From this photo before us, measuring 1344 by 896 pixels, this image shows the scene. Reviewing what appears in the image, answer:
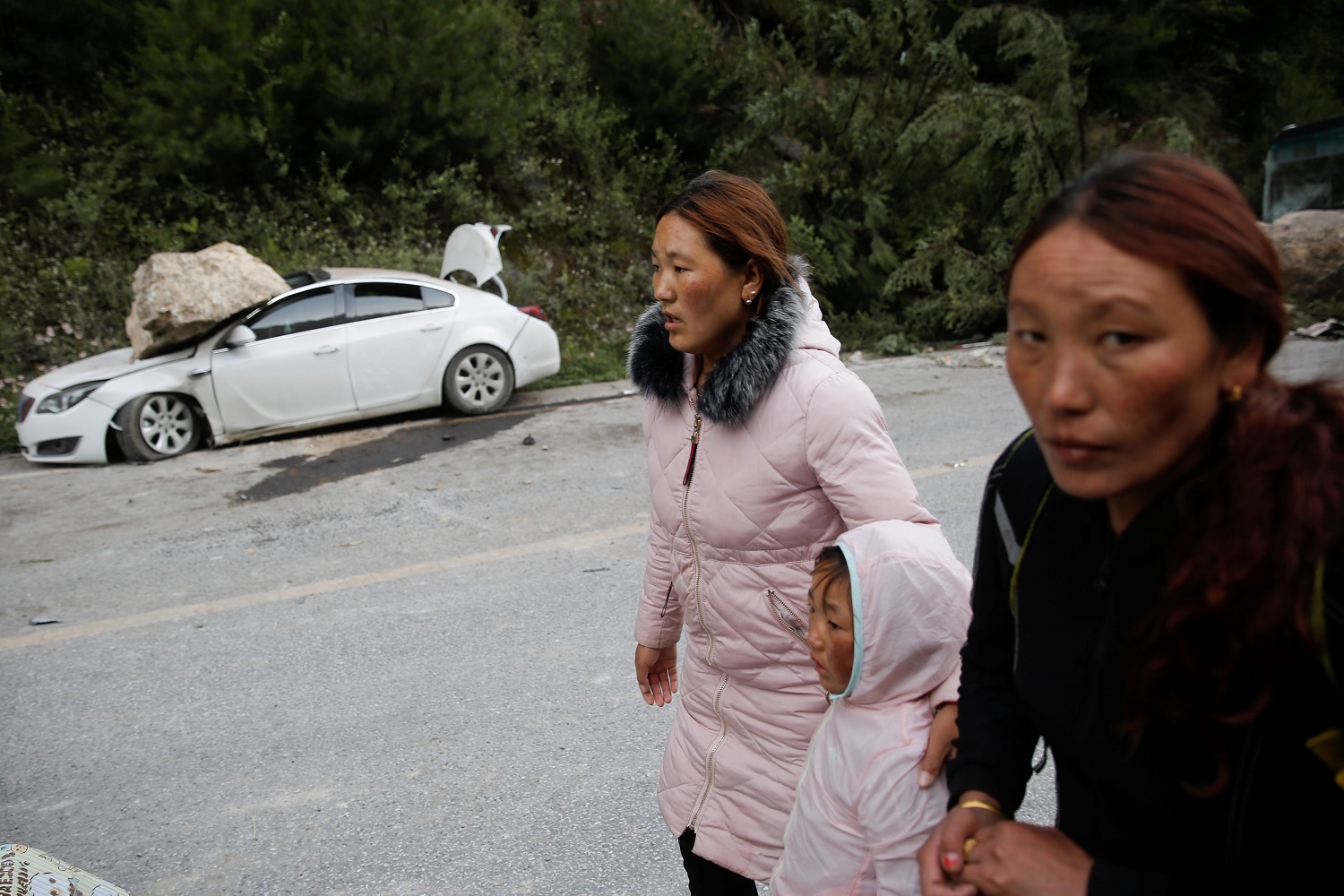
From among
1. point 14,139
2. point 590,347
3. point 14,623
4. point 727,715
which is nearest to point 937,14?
point 590,347

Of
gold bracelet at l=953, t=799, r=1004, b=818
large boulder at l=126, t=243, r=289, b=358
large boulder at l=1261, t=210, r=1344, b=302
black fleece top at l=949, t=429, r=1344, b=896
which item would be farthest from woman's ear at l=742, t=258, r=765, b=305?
large boulder at l=1261, t=210, r=1344, b=302

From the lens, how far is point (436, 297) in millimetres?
10258

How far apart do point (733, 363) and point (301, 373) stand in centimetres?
799

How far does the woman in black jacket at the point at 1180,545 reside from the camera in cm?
100

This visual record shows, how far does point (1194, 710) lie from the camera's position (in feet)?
3.50

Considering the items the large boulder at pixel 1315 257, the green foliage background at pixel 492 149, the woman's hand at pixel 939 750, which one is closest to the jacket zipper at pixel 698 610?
the woman's hand at pixel 939 750

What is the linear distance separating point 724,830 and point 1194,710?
1341mm

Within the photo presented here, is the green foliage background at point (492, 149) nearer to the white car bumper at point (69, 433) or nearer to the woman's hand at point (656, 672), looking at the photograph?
the white car bumper at point (69, 433)

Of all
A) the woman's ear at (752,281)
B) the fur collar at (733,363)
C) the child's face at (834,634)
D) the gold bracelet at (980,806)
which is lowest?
the gold bracelet at (980,806)

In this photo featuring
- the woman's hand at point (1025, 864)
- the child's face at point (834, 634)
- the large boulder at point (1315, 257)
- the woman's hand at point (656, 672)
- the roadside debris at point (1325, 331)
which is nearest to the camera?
the woman's hand at point (1025, 864)

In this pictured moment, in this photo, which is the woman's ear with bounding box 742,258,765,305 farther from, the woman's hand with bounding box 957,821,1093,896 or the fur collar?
the woman's hand with bounding box 957,821,1093,896

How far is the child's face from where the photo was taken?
1.76m

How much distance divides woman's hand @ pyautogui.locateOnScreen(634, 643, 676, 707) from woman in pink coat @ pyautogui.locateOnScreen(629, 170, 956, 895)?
0.22 m

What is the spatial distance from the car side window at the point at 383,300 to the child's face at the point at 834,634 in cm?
877
